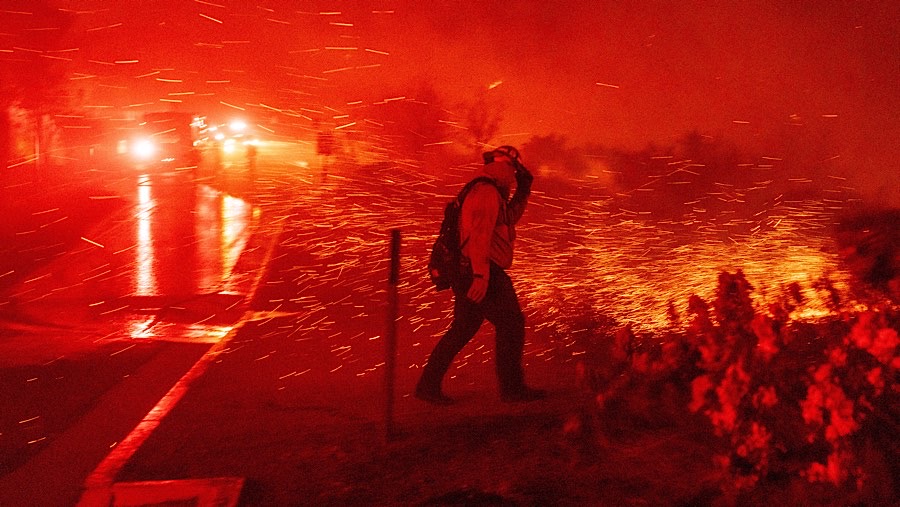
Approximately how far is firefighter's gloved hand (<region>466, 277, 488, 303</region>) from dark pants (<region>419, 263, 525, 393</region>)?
0.20 meters

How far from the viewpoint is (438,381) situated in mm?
5746

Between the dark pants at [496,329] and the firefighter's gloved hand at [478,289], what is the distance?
20 cm

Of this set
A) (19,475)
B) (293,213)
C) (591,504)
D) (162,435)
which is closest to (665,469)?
(591,504)

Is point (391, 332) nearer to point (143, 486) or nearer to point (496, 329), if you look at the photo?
point (496, 329)

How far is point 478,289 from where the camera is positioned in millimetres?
5289

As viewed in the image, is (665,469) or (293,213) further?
(293,213)

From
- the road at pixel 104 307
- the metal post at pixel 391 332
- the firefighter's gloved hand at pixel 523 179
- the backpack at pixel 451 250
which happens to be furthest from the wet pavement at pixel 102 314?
the firefighter's gloved hand at pixel 523 179

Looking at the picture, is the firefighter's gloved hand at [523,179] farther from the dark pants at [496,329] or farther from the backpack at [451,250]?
the dark pants at [496,329]

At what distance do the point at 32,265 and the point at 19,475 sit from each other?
974 cm

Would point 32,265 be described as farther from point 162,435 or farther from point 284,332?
point 162,435

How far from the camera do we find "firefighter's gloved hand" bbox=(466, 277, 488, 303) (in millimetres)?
5289

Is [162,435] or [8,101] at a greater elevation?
[8,101]

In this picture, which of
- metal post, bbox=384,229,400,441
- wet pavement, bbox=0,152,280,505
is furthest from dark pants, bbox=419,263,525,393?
wet pavement, bbox=0,152,280,505

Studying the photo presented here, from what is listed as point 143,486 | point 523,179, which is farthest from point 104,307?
point 523,179
